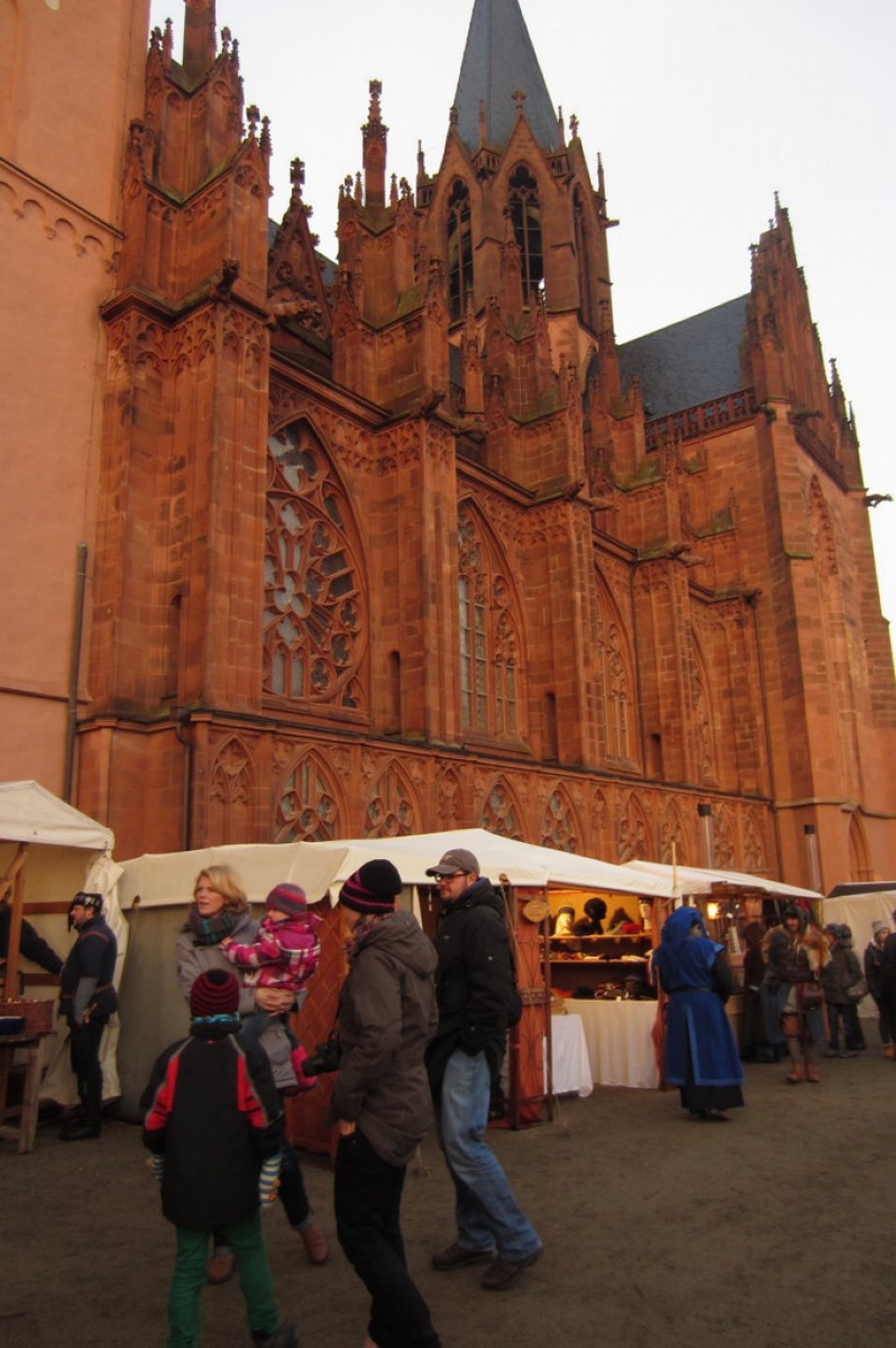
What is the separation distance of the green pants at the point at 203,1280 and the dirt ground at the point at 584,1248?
1.19ft

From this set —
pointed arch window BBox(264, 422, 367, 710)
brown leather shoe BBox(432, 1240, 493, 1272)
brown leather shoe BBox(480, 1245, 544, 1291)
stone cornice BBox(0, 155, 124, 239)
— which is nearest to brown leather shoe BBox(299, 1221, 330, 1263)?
brown leather shoe BBox(432, 1240, 493, 1272)

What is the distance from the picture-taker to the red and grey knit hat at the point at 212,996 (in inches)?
129

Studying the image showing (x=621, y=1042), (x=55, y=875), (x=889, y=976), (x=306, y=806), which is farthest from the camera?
(x=306, y=806)

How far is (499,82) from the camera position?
37188 mm

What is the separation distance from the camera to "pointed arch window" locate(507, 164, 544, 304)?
3484 cm

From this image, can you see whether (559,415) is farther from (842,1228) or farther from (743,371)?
(842,1228)

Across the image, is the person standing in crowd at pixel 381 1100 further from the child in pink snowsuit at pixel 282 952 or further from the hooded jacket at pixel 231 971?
the hooded jacket at pixel 231 971

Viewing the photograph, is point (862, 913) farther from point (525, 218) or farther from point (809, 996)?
point (525, 218)

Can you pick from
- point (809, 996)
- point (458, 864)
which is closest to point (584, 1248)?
point (458, 864)

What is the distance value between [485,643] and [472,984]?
13401mm

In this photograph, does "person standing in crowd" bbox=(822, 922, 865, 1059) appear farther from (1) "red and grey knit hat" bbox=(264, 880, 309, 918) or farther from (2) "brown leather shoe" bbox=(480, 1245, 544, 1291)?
(1) "red and grey knit hat" bbox=(264, 880, 309, 918)

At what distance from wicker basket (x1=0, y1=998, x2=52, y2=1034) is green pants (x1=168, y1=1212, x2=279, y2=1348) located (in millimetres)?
3634

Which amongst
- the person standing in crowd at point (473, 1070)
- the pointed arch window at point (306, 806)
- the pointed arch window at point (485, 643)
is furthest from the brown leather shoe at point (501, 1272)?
the pointed arch window at point (485, 643)

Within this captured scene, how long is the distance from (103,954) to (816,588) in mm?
22871
